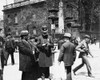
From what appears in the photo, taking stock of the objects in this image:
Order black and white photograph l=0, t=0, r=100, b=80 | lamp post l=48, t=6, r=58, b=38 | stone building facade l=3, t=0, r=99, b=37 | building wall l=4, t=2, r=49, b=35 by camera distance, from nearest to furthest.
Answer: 1. black and white photograph l=0, t=0, r=100, b=80
2. lamp post l=48, t=6, r=58, b=38
3. stone building facade l=3, t=0, r=99, b=37
4. building wall l=4, t=2, r=49, b=35

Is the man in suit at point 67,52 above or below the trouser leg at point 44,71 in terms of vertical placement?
above

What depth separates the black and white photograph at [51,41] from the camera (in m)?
7.29

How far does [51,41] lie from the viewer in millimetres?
7637

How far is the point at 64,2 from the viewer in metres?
36.9

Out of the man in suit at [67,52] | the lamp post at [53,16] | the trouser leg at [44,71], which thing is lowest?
the trouser leg at [44,71]

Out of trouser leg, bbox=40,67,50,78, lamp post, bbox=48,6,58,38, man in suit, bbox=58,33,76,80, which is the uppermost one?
lamp post, bbox=48,6,58,38

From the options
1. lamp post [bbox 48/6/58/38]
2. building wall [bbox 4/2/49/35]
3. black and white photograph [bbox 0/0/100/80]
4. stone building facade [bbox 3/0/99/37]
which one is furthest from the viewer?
building wall [bbox 4/2/49/35]

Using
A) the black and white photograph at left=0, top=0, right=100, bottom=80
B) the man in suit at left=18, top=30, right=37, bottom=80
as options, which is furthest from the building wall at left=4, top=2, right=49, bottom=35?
the man in suit at left=18, top=30, right=37, bottom=80

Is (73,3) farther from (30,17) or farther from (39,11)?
(39,11)

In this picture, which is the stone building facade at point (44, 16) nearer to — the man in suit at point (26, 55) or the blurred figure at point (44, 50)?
the blurred figure at point (44, 50)

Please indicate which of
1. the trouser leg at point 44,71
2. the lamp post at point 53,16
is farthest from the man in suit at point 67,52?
the lamp post at point 53,16

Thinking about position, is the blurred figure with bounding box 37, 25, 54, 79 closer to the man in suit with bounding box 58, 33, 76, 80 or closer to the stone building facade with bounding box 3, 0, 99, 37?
the man in suit with bounding box 58, 33, 76, 80

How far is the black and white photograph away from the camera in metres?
7.29

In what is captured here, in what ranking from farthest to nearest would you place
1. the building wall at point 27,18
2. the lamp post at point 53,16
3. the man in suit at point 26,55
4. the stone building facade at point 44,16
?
1. the building wall at point 27,18
2. the stone building facade at point 44,16
3. the lamp post at point 53,16
4. the man in suit at point 26,55
